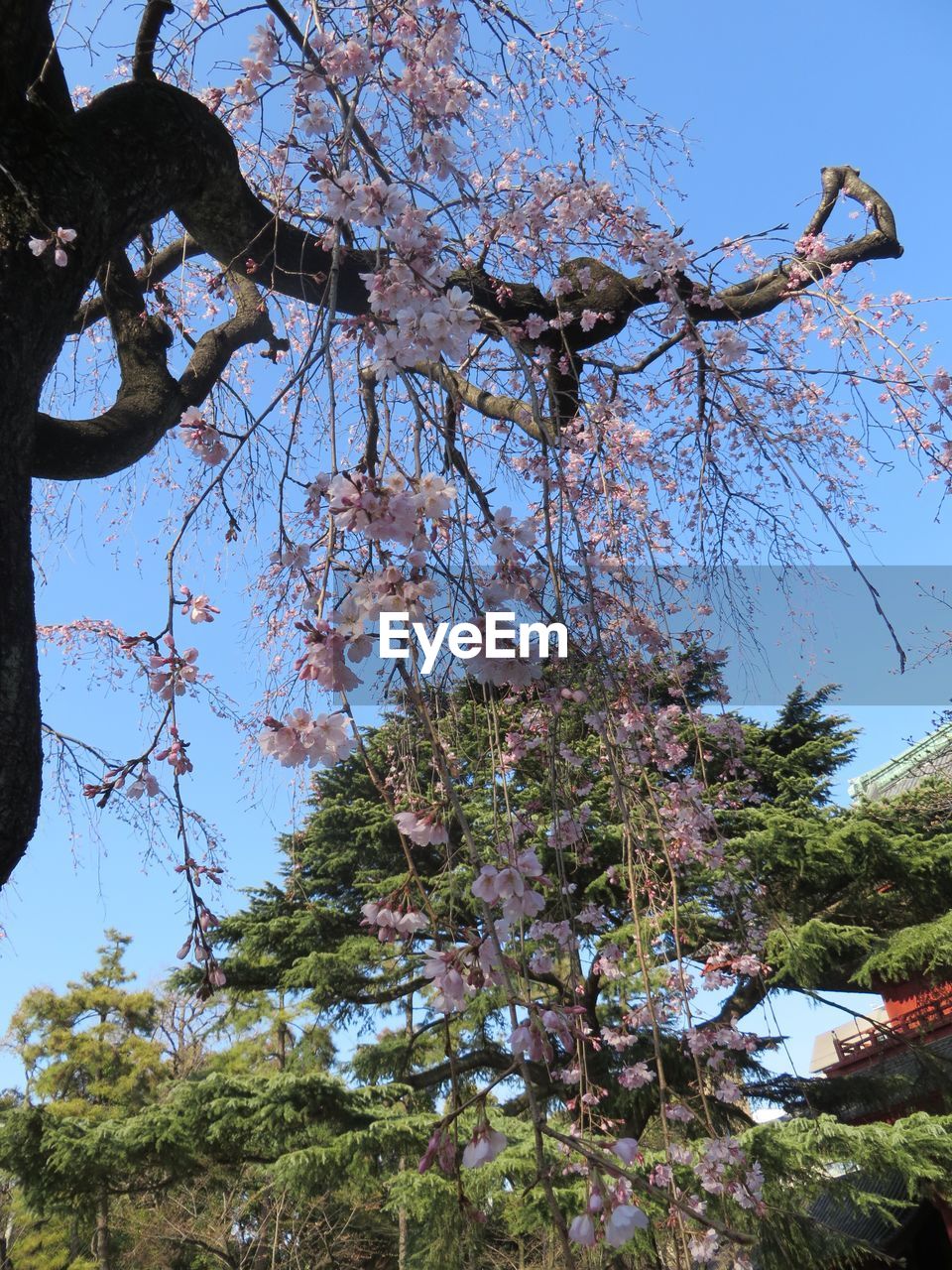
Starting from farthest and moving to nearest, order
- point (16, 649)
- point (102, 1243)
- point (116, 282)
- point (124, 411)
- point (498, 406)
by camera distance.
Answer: point (102, 1243) < point (498, 406) < point (116, 282) < point (124, 411) < point (16, 649)

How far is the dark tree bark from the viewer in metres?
1.14

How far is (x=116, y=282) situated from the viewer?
7.39ft

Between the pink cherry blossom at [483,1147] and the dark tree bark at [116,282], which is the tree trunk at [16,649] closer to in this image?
the dark tree bark at [116,282]

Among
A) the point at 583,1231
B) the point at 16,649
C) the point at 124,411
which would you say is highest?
the point at 124,411

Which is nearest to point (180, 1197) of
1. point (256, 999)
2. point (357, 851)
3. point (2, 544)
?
point (256, 999)

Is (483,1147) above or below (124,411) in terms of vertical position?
below

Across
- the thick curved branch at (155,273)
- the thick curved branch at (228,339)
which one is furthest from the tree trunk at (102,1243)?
the thick curved branch at (228,339)

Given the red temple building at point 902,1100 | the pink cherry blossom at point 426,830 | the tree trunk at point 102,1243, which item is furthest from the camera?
the tree trunk at point 102,1243

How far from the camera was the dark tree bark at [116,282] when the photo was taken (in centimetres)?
114

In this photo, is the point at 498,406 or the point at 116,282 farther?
the point at 498,406

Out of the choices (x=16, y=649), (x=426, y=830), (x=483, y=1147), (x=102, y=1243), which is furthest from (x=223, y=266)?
(x=102, y=1243)

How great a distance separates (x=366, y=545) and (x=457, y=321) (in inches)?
12.7

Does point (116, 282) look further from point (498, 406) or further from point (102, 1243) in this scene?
point (102, 1243)

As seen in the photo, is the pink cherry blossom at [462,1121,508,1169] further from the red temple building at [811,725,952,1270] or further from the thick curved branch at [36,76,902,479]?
the red temple building at [811,725,952,1270]
